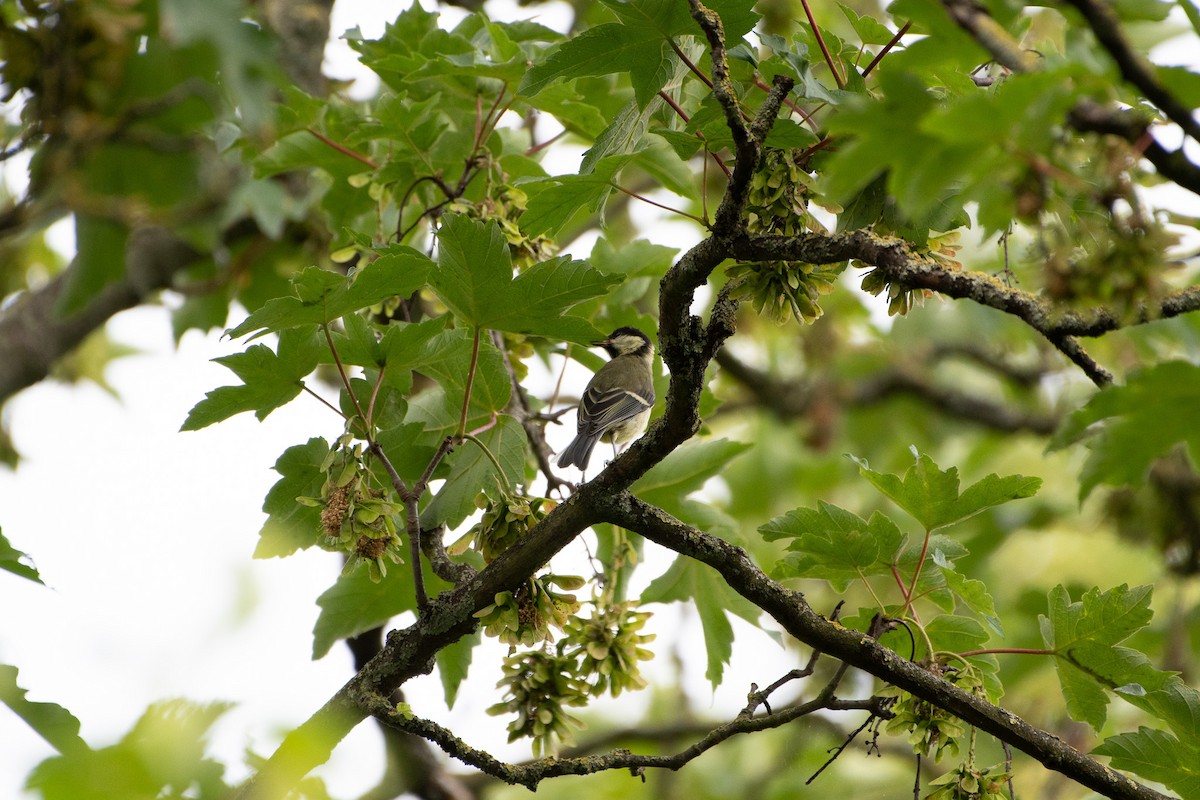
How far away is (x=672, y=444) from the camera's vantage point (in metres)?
2.73

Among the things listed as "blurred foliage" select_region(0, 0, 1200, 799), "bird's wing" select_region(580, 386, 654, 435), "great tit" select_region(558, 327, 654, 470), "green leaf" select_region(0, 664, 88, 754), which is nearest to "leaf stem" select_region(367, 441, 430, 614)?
"blurred foliage" select_region(0, 0, 1200, 799)

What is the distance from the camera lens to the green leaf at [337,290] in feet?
9.19

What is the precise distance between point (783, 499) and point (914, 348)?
2374mm

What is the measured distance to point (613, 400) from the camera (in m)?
5.91

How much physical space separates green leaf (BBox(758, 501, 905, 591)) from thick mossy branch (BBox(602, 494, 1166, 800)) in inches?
7.4

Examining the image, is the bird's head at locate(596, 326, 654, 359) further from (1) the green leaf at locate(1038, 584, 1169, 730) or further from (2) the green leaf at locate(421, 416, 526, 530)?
(1) the green leaf at locate(1038, 584, 1169, 730)

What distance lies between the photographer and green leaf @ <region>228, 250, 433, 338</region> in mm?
2801

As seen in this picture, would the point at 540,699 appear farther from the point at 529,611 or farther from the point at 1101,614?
the point at 1101,614

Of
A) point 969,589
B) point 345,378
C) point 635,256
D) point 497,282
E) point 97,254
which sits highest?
point 635,256

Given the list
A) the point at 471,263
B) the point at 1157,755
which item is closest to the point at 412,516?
the point at 471,263

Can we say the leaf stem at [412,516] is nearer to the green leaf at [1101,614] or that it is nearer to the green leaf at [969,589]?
the green leaf at [969,589]

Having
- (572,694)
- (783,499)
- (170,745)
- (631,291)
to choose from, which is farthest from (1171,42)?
(783,499)

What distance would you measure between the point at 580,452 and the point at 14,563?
11.0 ft

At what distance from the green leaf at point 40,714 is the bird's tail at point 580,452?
3209mm
